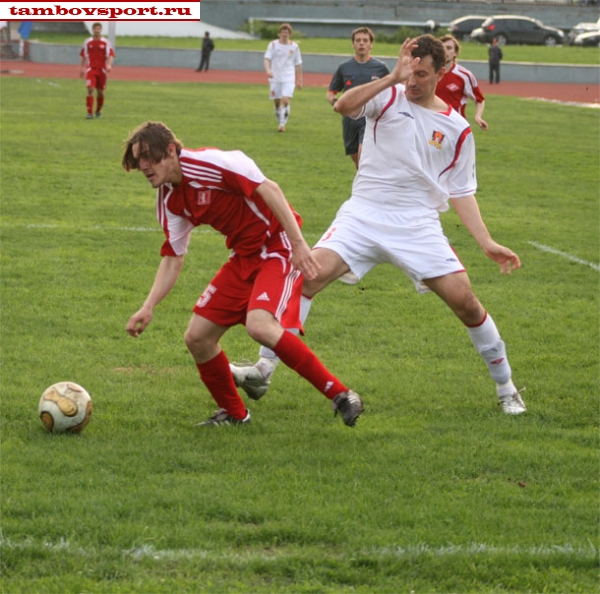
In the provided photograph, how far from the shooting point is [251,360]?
23.0ft

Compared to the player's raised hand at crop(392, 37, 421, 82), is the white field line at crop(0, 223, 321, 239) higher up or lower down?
lower down

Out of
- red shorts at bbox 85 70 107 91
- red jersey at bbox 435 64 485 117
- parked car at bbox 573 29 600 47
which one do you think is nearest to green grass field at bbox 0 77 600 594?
red jersey at bbox 435 64 485 117

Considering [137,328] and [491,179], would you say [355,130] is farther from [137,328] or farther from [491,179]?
[137,328]

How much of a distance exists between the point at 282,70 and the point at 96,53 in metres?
4.18

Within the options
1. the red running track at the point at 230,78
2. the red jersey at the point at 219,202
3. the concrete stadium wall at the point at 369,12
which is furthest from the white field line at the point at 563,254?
the concrete stadium wall at the point at 369,12

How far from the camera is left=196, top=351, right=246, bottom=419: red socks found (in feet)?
18.3

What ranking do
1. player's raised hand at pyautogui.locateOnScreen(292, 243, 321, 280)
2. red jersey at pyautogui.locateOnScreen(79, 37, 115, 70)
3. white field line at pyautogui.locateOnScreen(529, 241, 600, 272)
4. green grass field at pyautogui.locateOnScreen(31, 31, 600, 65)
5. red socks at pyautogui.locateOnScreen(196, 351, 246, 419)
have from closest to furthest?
player's raised hand at pyautogui.locateOnScreen(292, 243, 321, 280) → red socks at pyautogui.locateOnScreen(196, 351, 246, 419) → white field line at pyautogui.locateOnScreen(529, 241, 600, 272) → red jersey at pyautogui.locateOnScreen(79, 37, 115, 70) → green grass field at pyautogui.locateOnScreen(31, 31, 600, 65)

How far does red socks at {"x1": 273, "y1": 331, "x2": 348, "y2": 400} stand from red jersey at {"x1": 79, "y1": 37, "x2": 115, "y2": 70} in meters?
18.1

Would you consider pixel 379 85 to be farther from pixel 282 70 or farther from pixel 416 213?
pixel 282 70

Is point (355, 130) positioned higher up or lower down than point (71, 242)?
higher up

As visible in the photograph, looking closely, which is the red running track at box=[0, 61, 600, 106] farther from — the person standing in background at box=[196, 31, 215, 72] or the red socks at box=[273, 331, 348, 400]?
the red socks at box=[273, 331, 348, 400]

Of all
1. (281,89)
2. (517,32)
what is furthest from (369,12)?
(281,89)

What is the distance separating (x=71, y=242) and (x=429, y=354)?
453cm

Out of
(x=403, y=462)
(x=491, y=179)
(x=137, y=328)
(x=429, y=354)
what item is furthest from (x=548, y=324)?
(x=491, y=179)
